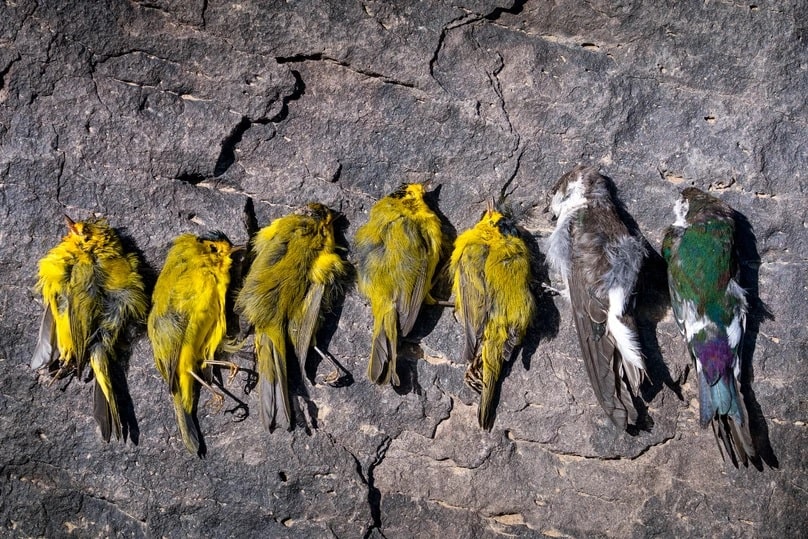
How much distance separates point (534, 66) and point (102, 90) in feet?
7.70

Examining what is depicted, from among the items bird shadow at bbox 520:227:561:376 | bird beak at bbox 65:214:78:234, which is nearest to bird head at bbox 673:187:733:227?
bird shadow at bbox 520:227:561:376

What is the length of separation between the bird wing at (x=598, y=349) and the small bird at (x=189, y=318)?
71.7 inches

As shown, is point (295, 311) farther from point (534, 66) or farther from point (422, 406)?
point (534, 66)

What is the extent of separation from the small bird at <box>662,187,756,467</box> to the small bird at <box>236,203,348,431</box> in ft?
5.95

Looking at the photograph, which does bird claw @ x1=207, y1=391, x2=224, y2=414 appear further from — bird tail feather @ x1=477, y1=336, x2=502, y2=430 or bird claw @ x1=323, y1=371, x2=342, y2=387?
bird tail feather @ x1=477, y1=336, x2=502, y2=430

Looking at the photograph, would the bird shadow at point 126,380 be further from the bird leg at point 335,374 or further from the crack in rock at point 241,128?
the bird leg at point 335,374

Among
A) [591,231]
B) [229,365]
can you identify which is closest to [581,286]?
[591,231]

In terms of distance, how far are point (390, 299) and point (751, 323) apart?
6.48 feet

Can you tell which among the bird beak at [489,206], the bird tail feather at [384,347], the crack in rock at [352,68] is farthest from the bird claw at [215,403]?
the crack in rock at [352,68]

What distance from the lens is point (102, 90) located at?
509 centimetres

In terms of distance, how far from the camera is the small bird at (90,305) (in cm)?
486

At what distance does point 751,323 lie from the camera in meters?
5.14

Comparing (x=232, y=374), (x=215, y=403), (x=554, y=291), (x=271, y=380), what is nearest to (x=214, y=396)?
(x=215, y=403)

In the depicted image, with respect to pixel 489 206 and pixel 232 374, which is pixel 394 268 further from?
pixel 232 374
